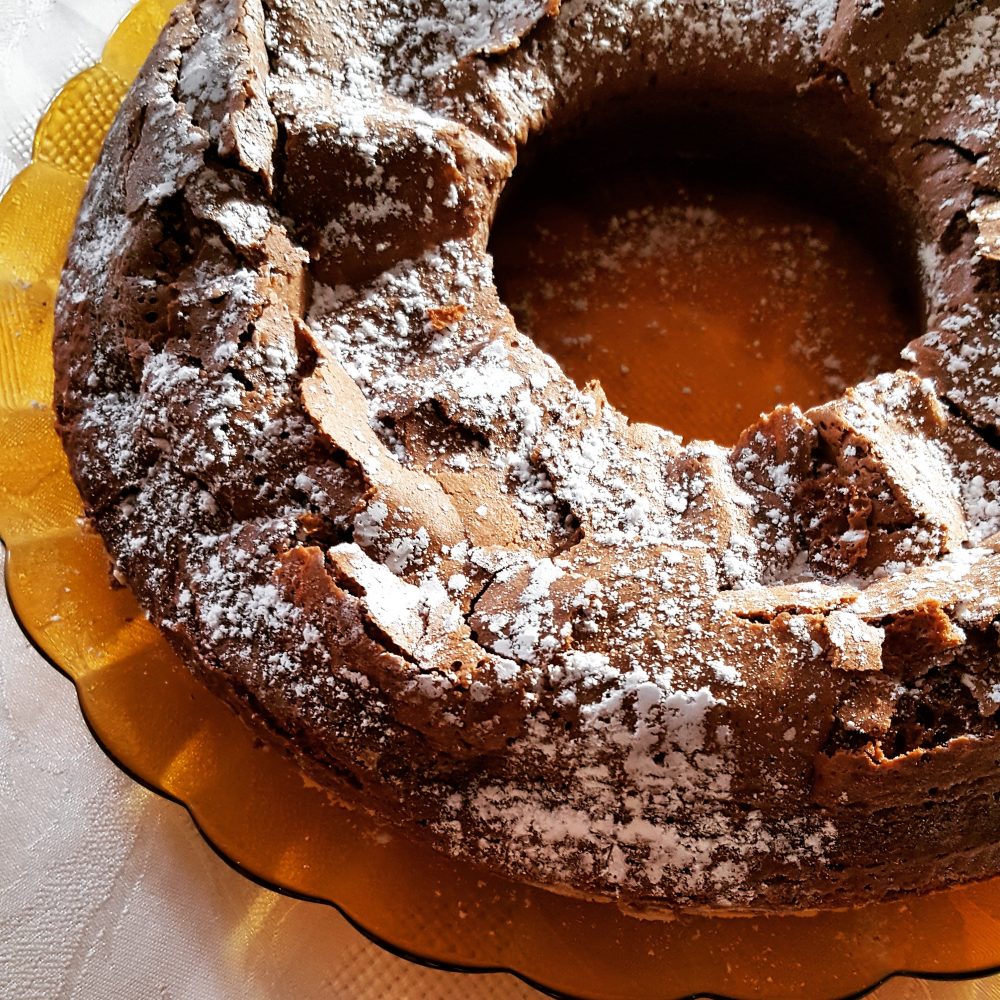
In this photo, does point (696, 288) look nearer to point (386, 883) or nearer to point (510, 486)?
point (510, 486)

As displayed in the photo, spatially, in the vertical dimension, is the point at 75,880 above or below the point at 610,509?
below

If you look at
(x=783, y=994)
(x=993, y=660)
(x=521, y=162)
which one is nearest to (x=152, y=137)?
(x=521, y=162)

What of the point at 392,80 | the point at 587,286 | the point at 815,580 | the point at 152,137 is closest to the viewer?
the point at 815,580

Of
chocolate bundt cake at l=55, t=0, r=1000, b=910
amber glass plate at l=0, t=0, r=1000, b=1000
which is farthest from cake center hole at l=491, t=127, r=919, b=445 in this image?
amber glass plate at l=0, t=0, r=1000, b=1000

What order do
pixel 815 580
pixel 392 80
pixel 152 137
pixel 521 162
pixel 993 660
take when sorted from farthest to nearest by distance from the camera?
pixel 521 162 → pixel 392 80 → pixel 152 137 → pixel 815 580 → pixel 993 660

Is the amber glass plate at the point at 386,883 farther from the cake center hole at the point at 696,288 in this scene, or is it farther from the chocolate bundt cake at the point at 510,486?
the cake center hole at the point at 696,288

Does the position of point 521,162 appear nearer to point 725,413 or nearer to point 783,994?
point 725,413

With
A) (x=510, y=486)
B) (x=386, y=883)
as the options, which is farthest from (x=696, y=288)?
(x=386, y=883)
